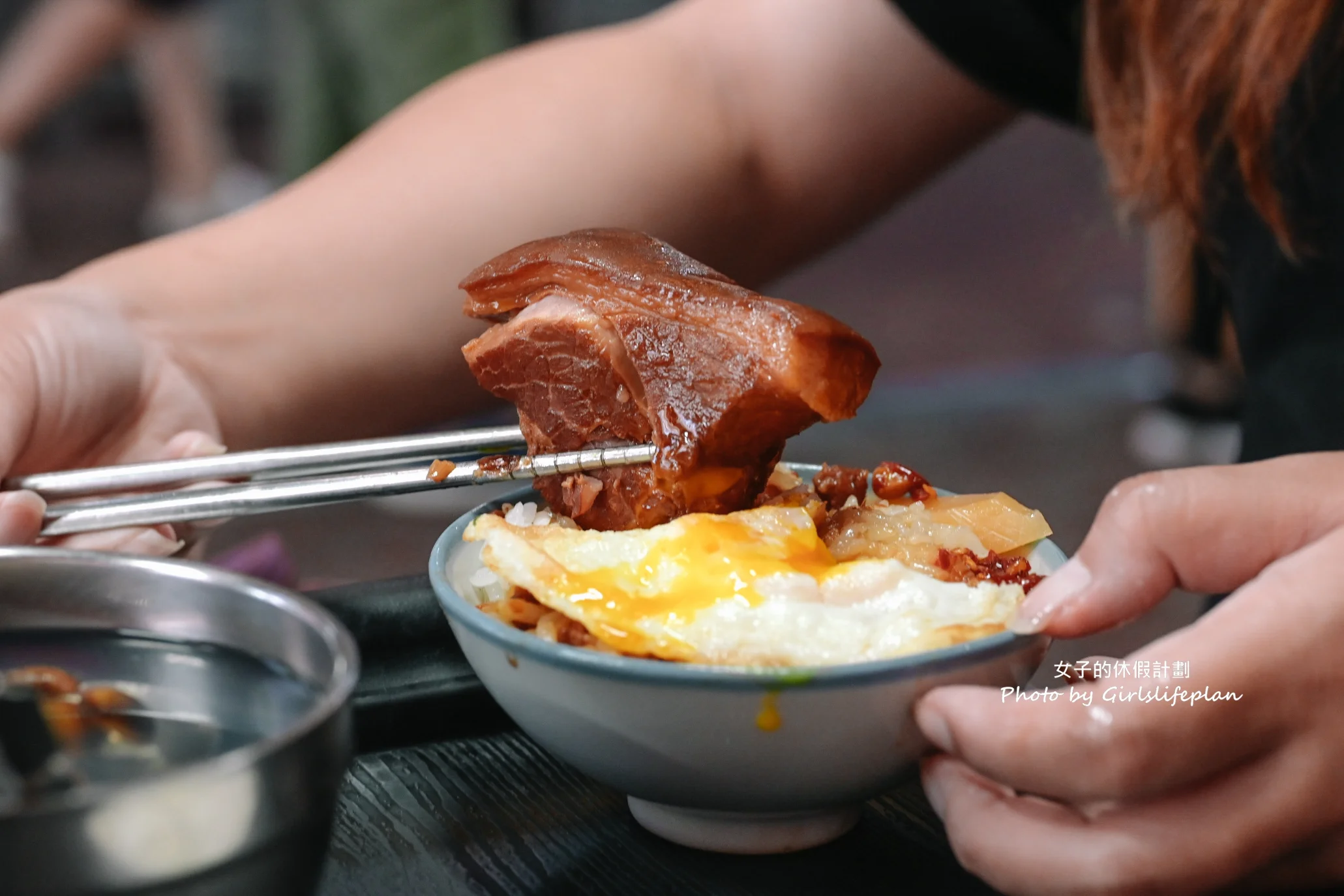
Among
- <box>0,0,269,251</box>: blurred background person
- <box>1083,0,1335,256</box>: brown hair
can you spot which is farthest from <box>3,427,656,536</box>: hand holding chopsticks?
<box>0,0,269,251</box>: blurred background person

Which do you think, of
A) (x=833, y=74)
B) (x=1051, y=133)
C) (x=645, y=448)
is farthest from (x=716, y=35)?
(x=1051, y=133)

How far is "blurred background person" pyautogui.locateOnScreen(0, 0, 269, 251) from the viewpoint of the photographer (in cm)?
426

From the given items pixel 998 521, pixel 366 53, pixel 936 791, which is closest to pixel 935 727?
pixel 936 791

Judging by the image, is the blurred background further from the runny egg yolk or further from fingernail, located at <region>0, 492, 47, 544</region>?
the runny egg yolk

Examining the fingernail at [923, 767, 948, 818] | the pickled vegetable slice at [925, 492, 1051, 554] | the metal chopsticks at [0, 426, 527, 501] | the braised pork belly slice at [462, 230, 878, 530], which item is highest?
the braised pork belly slice at [462, 230, 878, 530]

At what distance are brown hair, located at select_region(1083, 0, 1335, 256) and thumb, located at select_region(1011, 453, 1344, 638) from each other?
0.46 m

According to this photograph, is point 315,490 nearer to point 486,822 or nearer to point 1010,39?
point 486,822

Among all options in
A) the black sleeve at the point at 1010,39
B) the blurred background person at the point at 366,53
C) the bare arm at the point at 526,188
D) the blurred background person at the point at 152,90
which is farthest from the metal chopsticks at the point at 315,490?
the blurred background person at the point at 152,90

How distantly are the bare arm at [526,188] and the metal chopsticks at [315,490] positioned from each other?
356 millimetres

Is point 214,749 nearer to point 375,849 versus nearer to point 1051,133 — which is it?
point 375,849

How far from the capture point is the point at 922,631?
2.00ft

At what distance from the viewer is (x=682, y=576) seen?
63 centimetres

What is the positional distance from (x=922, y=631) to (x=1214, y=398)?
2758mm

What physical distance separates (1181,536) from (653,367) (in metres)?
0.30
